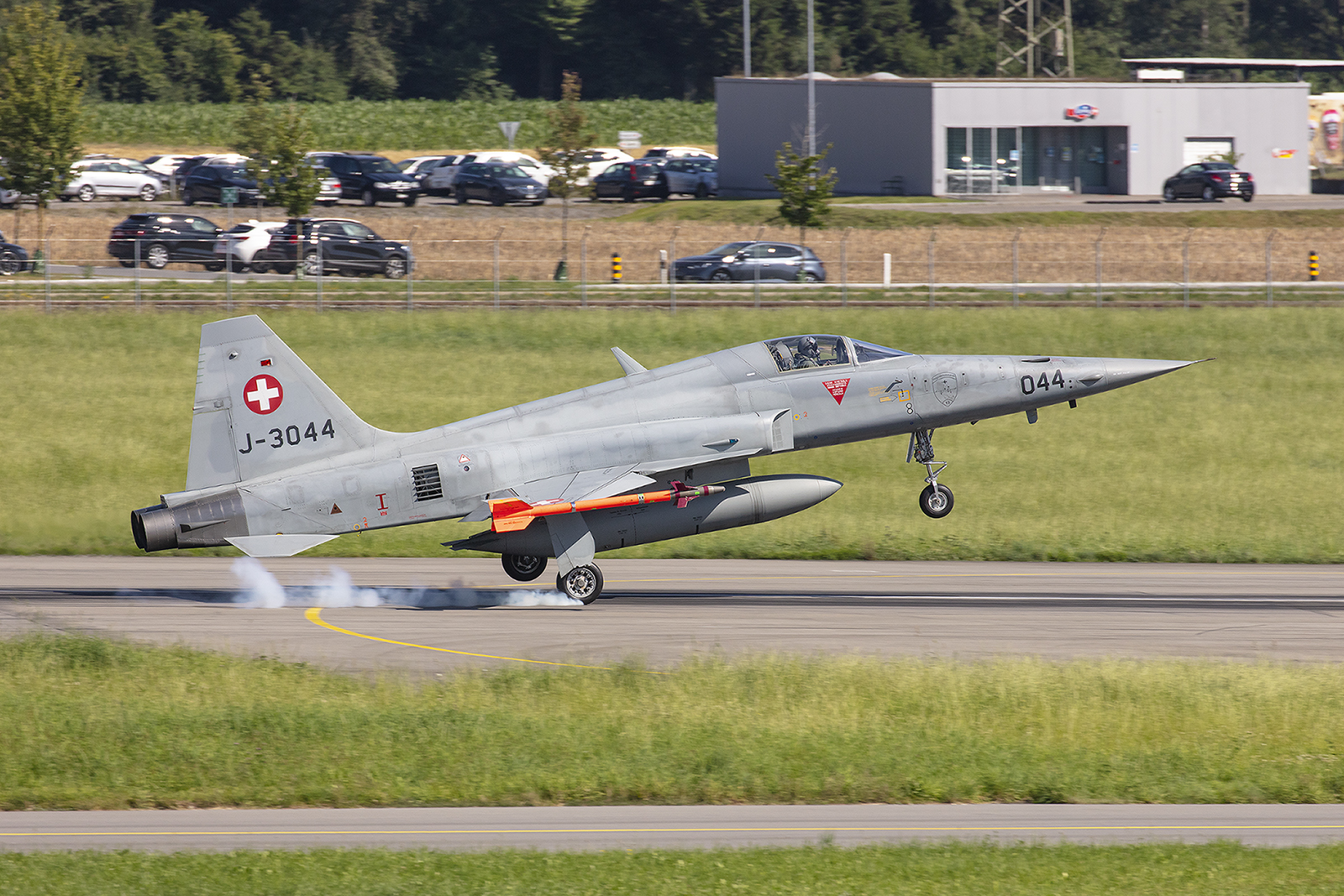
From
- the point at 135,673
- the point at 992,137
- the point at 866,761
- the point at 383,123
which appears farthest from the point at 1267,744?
the point at 383,123

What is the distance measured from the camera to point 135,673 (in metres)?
17.3

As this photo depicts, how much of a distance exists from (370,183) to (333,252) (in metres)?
20.7

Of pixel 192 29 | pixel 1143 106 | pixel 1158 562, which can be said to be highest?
pixel 192 29

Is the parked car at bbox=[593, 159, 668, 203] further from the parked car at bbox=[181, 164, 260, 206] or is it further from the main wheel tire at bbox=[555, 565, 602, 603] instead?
the main wheel tire at bbox=[555, 565, 602, 603]

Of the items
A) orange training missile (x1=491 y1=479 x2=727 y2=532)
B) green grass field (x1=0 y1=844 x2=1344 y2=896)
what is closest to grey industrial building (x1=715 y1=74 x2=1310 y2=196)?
orange training missile (x1=491 y1=479 x2=727 y2=532)

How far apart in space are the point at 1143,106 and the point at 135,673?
67627 mm

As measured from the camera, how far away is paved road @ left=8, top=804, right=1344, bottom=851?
12.4 m

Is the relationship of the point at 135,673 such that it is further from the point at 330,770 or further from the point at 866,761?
the point at 866,761

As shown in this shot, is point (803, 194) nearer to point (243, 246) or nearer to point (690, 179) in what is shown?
point (243, 246)

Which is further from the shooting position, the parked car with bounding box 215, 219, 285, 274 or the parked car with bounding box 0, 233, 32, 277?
the parked car with bounding box 215, 219, 285, 274

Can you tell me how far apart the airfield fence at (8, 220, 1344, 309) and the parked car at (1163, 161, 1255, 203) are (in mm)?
8937

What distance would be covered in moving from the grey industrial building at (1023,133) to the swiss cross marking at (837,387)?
51.2 meters

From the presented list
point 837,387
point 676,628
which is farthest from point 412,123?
point 676,628

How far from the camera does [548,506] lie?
21828mm
